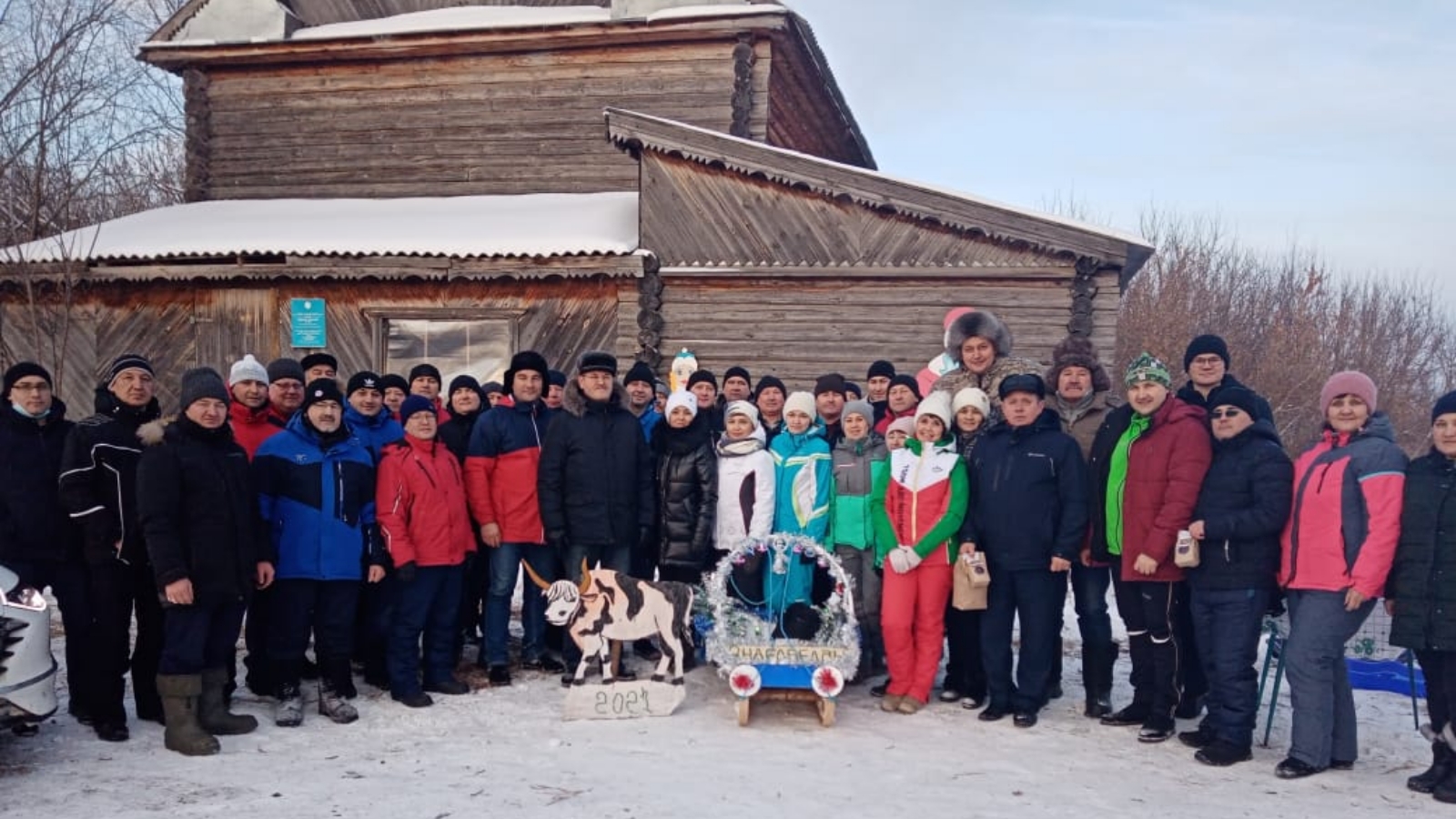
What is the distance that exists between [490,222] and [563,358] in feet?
6.79

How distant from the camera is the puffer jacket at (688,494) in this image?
629 centimetres

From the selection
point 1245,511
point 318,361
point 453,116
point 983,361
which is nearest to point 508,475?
point 318,361

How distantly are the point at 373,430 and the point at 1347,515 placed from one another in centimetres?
535

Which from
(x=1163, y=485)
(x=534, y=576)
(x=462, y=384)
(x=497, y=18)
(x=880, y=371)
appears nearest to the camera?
(x=1163, y=485)

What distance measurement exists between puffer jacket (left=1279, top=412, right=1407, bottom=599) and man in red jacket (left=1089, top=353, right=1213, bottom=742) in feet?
1.68

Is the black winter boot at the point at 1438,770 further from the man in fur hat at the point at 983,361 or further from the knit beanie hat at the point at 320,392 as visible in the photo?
the knit beanie hat at the point at 320,392

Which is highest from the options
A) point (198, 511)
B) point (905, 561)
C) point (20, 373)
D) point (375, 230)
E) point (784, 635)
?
point (375, 230)

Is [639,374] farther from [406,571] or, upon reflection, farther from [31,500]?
[31,500]

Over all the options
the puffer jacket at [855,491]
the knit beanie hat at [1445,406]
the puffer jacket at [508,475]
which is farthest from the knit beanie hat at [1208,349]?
the puffer jacket at [508,475]

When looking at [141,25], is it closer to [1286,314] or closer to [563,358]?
[563,358]

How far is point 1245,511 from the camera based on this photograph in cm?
513

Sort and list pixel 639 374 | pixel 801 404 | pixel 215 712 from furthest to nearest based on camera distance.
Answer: pixel 639 374, pixel 801 404, pixel 215 712

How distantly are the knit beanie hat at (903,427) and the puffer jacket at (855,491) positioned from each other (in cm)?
16

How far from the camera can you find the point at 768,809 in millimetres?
4352
